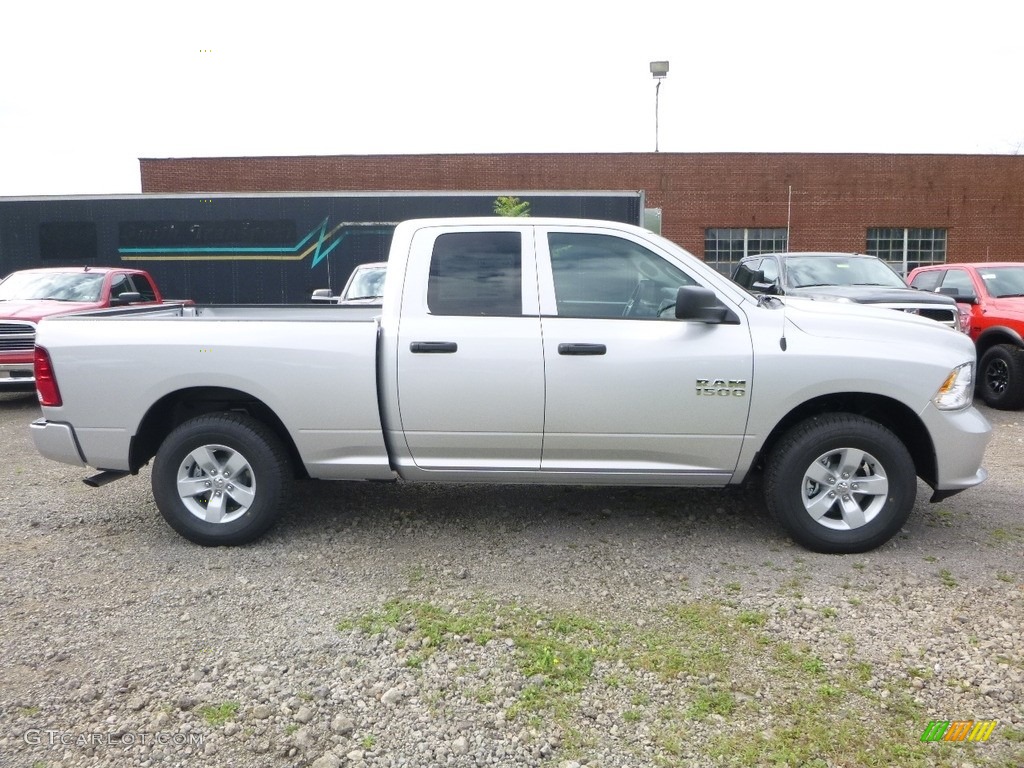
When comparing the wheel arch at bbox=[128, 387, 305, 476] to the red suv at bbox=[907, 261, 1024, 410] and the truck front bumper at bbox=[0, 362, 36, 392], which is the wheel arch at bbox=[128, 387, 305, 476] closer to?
the truck front bumper at bbox=[0, 362, 36, 392]

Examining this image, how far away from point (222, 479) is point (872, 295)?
7.36 m

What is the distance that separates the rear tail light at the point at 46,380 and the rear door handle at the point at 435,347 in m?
2.11

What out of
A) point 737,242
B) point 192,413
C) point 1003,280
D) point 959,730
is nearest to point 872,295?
point 1003,280

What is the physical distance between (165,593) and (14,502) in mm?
2408

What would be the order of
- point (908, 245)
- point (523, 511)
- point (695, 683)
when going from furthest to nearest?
point (908, 245)
point (523, 511)
point (695, 683)

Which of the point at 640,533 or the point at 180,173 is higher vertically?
the point at 180,173

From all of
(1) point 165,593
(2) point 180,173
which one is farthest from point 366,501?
(2) point 180,173

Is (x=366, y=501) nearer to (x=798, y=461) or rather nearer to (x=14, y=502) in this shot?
(x=14, y=502)

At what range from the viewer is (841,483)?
181 inches

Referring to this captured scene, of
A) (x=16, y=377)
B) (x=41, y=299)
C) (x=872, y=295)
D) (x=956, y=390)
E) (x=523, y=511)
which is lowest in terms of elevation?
(x=523, y=511)

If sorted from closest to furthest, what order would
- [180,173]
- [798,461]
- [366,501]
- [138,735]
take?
[138,735] → [798,461] → [366,501] → [180,173]

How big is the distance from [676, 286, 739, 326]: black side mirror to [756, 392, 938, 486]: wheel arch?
0.70 meters

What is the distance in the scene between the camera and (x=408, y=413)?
4660 mm

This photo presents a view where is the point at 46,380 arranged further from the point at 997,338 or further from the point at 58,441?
the point at 997,338
